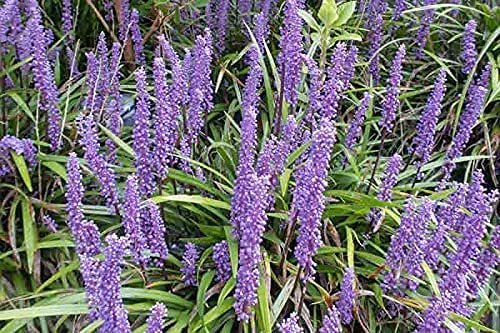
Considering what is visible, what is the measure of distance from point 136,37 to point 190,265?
1.81 m

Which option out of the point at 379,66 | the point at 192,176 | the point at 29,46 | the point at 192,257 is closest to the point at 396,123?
the point at 379,66

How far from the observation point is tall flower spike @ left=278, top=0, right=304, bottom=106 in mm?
3648

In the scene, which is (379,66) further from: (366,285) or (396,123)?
(366,285)

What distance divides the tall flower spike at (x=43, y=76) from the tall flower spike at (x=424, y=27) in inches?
99.3

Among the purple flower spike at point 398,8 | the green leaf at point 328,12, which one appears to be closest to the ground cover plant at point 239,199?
the green leaf at point 328,12

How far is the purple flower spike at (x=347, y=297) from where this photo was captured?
3.08m

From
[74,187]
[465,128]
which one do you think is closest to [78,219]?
[74,187]

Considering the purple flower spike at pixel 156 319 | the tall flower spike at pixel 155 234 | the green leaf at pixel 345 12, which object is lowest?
the tall flower spike at pixel 155 234

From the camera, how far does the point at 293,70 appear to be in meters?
3.82

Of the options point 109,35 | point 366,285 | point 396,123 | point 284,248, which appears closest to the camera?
point 284,248

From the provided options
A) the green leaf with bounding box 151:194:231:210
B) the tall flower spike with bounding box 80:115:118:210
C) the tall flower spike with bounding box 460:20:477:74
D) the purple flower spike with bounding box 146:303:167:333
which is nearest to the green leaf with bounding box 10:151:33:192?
the tall flower spike with bounding box 80:115:118:210

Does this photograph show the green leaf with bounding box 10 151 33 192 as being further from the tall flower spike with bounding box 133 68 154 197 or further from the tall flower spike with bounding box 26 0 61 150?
the tall flower spike with bounding box 133 68 154 197

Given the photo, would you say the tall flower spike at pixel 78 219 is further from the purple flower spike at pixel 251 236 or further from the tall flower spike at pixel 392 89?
the tall flower spike at pixel 392 89

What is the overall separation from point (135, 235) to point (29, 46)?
5.30ft
